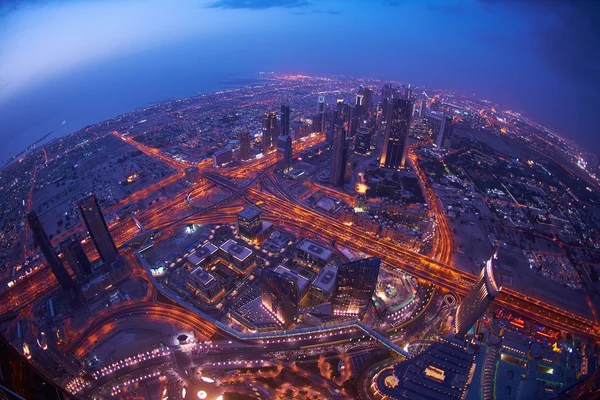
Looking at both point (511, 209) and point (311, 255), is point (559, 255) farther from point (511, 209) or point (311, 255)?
point (311, 255)

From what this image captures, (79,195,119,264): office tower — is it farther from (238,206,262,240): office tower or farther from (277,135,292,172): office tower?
(277,135,292,172): office tower

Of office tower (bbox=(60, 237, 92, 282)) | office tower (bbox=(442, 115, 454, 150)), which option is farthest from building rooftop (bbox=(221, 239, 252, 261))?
office tower (bbox=(442, 115, 454, 150))

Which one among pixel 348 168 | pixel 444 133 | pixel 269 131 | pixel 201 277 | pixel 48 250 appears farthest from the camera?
pixel 444 133

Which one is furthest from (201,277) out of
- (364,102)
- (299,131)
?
(364,102)

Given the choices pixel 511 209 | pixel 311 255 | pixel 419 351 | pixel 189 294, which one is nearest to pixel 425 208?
pixel 511 209

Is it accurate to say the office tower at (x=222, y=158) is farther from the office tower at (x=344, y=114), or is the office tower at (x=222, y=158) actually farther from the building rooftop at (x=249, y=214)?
the office tower at (x=344, y=114)

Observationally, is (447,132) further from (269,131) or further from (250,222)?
(250,222)

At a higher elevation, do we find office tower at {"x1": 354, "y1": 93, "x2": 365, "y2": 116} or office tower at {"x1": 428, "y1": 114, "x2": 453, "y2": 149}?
office tower at {"x1": 354, "y1": 93, "x2": 365, "y2": 116}
